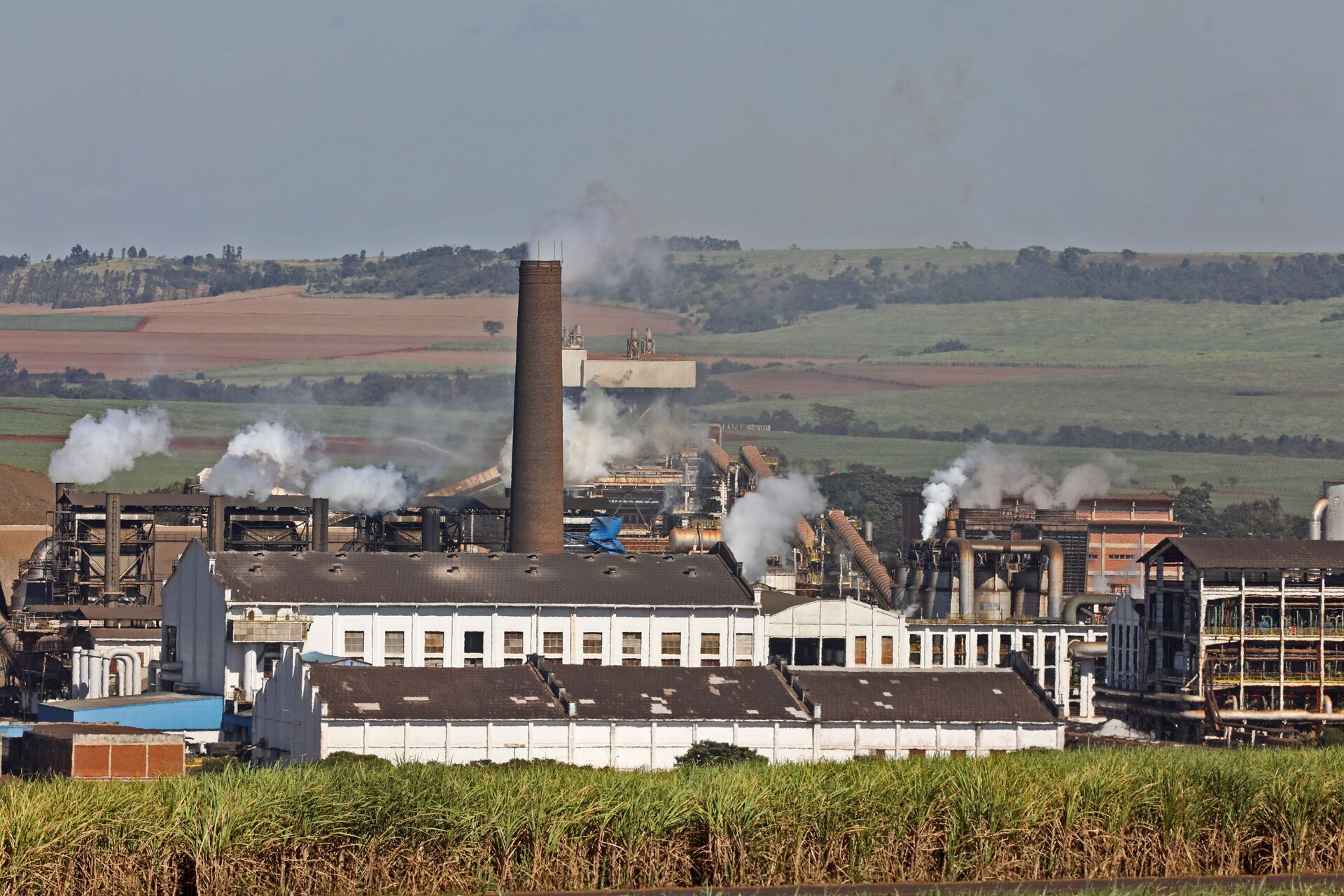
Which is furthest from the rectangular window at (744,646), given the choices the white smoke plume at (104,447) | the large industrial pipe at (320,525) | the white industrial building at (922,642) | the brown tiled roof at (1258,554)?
the white smoke plume at (104,447)

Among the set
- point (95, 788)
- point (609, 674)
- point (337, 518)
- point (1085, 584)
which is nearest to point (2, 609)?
point (337, 518)

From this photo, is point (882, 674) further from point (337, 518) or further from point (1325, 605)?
point (337, 518)

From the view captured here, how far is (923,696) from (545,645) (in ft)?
60.0

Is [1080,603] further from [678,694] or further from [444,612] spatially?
[678,694]

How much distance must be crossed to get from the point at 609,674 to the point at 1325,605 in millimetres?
29991

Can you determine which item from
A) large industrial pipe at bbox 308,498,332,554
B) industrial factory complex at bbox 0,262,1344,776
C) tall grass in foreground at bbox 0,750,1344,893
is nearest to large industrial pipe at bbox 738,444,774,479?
industrial factory complex at bbox 0,262,1344,776

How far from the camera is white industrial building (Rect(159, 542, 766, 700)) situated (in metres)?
87.6

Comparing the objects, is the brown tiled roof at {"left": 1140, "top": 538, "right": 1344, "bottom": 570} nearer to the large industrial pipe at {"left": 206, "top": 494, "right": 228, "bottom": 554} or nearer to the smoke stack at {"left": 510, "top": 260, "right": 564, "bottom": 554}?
the smoke stack at {"left": 510, "top": 260, "right": 564, "bottom": 554}

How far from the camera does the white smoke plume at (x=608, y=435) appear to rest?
15962 cm

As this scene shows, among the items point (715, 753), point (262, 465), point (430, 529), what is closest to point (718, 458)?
point (262, 465)

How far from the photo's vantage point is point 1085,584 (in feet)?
450

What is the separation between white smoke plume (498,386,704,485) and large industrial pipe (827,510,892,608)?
83.1 feet

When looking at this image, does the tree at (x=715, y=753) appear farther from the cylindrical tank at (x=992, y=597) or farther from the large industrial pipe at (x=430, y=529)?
the large industrial pipe at (x=430, y=529)

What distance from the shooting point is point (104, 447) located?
165250 mm
